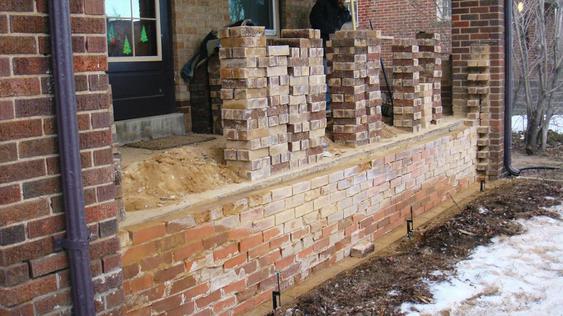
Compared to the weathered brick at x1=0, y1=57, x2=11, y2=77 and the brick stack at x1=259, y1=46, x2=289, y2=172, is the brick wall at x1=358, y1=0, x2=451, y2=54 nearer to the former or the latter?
the brick stack at x1=259, y1=46, x2=289, y2=172

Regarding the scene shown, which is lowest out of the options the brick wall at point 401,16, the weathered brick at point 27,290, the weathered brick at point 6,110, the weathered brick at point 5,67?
the weathered brick at point 27,290

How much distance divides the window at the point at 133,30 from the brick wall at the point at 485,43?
4.20 meters

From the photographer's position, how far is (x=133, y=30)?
616 centimetres

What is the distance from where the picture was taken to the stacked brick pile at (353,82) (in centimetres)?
579

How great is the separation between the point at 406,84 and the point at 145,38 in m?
2.77

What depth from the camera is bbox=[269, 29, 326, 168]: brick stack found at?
4965 millimetres

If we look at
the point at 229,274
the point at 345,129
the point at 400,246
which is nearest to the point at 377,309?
Result: the point at 229,274

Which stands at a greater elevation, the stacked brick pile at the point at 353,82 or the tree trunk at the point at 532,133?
the stacked brick pile at the point at 353,82

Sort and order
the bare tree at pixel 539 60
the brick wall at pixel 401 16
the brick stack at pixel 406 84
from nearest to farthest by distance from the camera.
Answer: the brick stack at pixel 406 84 → the bare tree at pixel 539 60 → the brick wall at pixel 401 16

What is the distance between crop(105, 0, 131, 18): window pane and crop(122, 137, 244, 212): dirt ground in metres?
1.80

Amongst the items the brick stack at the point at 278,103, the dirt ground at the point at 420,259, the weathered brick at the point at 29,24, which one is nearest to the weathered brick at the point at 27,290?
the weathered brick at the point at 29,24

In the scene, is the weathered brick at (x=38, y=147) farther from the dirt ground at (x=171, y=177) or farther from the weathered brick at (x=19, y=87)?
the dirt ground at (x=171, y=177)

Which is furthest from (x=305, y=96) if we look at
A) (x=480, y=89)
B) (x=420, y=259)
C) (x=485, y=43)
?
(x=485, y=43)

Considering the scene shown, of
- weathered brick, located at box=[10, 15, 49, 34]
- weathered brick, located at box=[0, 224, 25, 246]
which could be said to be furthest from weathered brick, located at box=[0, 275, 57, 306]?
Result: weathered brick, located at box=[10, 15, 49, 34]
